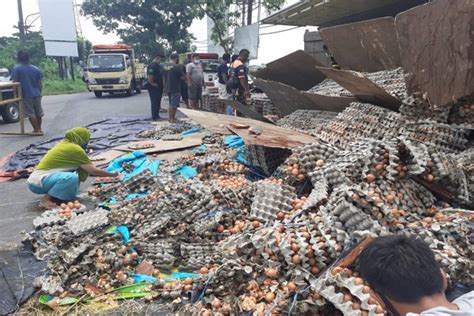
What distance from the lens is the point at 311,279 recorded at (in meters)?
2.99

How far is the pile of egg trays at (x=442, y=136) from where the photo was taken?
4.49 meters

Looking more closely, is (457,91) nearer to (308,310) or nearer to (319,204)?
(319,204)

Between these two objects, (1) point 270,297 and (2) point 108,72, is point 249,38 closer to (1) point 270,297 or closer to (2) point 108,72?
(2) point 108,72

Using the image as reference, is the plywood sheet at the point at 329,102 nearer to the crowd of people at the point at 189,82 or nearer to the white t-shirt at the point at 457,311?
the crowd of people at the point at 189,82

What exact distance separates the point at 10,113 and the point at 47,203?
8576 millimetres

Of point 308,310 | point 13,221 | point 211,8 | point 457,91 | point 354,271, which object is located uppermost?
point 211,8

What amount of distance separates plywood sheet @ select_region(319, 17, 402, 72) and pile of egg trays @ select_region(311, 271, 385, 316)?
14.1 ft

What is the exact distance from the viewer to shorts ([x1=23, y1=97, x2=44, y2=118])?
10391 millimetres

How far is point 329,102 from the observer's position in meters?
6.22

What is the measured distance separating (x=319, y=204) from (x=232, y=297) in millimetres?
1162

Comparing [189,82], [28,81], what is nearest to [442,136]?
[189,82]

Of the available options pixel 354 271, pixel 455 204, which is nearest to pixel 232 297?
pixel 354 271

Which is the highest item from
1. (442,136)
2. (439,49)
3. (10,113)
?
(439,49)

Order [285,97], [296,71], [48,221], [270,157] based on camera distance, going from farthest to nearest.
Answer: [296,71] < [285,97] < [270,157] < [48,221]
